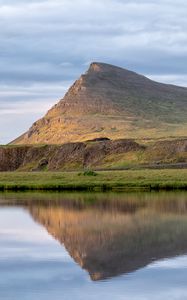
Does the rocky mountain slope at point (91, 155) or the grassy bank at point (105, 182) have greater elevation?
the rocky mountain slope at point (91, 155)

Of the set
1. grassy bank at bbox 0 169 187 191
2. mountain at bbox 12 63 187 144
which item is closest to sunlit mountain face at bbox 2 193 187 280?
grassy bank at bbox 0 169 187 191

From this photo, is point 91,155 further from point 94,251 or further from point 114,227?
point 94,251

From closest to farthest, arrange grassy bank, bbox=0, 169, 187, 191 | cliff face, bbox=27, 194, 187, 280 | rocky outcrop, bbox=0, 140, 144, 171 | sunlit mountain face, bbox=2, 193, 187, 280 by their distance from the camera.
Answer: cliff face, bbox=27, 194, 187, 280 < sunlit mountain face, bbox=2, 193, 187, 280 < grassy bank, bbox=0, 169, 187, 191 < rocky outcrop, bbox=0, 140, 144, 171

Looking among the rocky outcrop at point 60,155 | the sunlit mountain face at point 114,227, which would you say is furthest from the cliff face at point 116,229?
the rocky outcrop at point 60,155

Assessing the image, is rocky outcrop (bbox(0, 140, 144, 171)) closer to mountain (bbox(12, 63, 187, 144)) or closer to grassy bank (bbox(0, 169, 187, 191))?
grassy bank (bbox(0, 169, 187, 191))

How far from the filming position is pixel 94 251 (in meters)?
23.9

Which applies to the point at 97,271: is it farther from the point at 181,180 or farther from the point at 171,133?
the point at 171,133

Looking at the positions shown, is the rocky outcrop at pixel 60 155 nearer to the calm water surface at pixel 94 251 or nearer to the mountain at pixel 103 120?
the mountain at pixel 103 120

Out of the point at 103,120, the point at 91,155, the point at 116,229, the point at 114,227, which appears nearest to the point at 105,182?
the point at 114,227

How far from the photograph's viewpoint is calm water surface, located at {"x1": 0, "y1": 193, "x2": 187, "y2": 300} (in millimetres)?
17984

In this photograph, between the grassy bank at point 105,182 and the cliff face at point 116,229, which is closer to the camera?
the cliff face at point 116,229

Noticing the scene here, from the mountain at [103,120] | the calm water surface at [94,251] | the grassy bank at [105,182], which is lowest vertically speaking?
the calm water surface at [94,251]

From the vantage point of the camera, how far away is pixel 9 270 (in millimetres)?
20688

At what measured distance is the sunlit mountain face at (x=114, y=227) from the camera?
73.0ft
